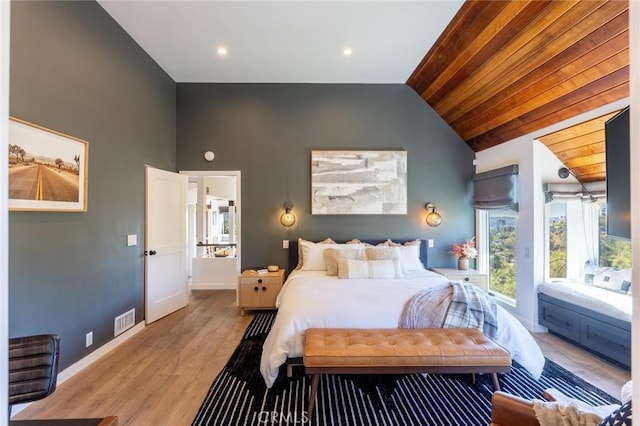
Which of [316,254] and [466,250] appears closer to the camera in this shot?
[316,254]

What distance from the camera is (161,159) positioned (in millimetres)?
4059

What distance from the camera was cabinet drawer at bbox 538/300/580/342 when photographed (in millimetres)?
2945

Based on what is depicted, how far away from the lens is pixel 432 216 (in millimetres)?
4422

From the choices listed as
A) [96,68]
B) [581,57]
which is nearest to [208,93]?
[96,68]

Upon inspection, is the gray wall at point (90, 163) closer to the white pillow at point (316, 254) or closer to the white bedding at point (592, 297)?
the white pillow at point (316, 254)

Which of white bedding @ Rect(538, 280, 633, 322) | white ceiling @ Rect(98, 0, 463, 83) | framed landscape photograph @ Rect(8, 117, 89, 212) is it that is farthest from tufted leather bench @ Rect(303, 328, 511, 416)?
white ceiling @ Rect(98, 0, 463, 83)

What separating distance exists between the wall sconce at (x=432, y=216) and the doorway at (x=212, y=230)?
3.10m

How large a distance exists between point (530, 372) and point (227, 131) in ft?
15.8

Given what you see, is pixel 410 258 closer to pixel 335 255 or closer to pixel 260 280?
pixel 335 255

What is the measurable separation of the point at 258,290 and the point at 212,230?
3646mm

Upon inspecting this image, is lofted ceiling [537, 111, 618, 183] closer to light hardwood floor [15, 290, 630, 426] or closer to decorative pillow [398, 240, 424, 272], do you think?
light hardwood floor [15, 290, 630, 426]

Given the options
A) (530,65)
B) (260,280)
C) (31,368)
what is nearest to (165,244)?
(260,280)

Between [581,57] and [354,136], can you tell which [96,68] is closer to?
[354,136]

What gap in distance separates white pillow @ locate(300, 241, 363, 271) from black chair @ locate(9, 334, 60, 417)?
274 centimetres
